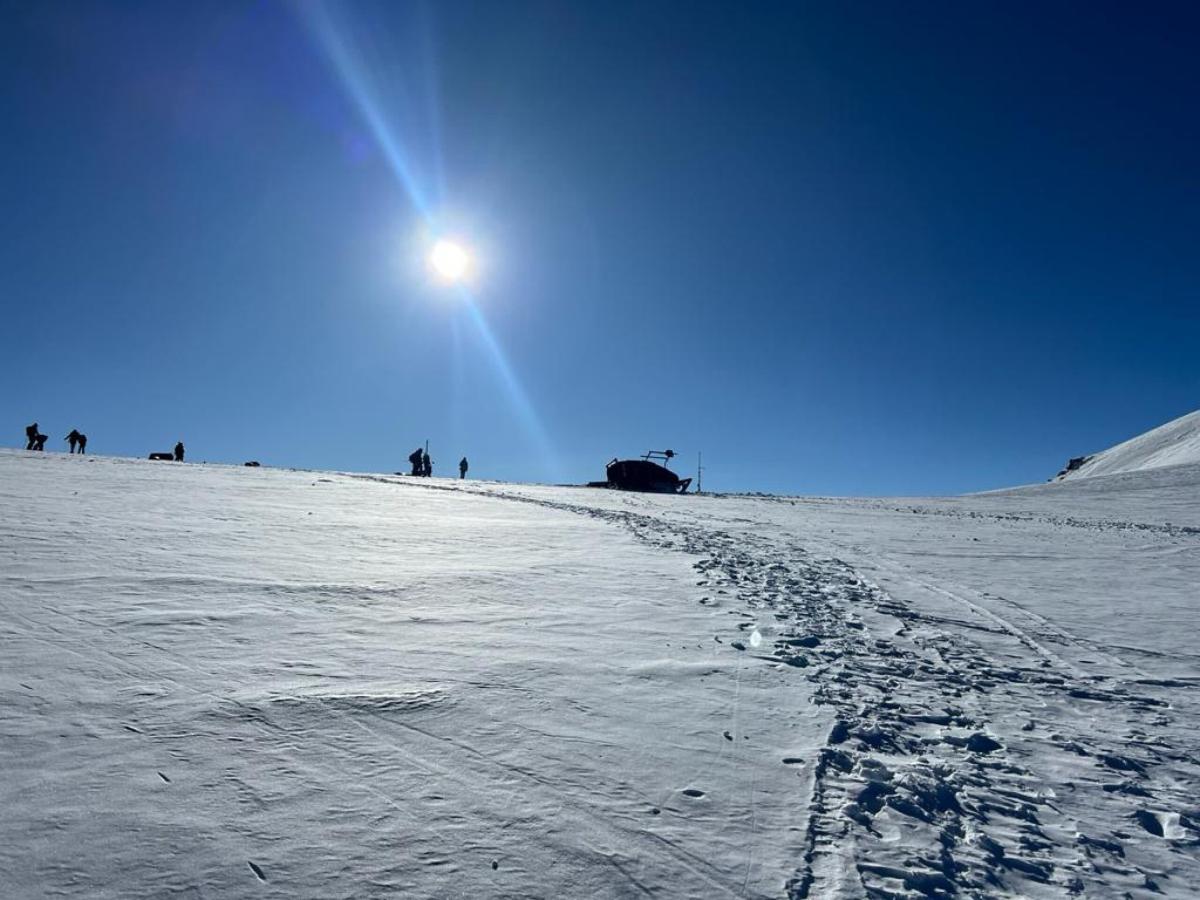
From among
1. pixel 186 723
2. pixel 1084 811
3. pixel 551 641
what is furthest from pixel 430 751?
pixel 1084 811

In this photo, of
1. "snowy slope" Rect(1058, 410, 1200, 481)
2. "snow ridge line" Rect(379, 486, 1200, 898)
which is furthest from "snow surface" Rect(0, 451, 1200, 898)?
"snowy slope" Rect(1058, 410, 1200, 481)

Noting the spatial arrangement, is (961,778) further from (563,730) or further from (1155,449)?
(1155,449)

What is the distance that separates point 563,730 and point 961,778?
2354mm

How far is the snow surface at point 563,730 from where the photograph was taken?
268 cm

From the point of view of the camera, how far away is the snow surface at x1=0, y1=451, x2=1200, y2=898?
105 inches

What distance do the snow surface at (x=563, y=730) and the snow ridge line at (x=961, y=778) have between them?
2cm

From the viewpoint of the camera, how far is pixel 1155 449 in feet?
228

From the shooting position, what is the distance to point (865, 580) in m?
9.66

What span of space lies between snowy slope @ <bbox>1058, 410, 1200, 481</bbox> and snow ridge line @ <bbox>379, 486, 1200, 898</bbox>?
2707 inches

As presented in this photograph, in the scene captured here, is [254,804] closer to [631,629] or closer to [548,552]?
[631,629]

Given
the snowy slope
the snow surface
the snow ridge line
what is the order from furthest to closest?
1. the snowy slope
2. the snow ridge line
3. the snow surface

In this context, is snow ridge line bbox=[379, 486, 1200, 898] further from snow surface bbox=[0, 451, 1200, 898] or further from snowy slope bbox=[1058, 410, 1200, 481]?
snowy slope bbox=[1058, 410, 1200, 481]

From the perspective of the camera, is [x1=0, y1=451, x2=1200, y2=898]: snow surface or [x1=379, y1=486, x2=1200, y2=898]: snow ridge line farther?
[x1=379, y1=486, x2=1200, y2=898]: snow ridge line

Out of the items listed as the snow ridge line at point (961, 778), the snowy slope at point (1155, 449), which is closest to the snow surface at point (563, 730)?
the snow ridge line at point (961, 778)
